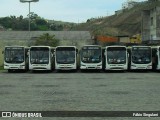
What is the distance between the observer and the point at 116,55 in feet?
134

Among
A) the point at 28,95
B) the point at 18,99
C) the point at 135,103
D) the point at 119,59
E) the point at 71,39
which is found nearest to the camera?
the point at 135,103

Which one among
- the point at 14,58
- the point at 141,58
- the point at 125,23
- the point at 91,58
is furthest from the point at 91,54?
the point at 125,23

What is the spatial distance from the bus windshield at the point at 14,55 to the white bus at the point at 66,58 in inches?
130

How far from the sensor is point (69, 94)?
761 inches

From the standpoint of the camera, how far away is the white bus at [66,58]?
4097 cm

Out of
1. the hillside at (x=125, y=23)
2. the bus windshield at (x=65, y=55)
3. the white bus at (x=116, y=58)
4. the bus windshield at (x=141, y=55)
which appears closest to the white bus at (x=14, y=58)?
the bus windshield at (x=65, y=55)

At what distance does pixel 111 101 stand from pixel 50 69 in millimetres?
25701

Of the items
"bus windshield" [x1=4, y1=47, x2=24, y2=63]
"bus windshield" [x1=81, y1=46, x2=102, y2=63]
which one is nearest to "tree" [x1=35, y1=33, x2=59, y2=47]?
"bus windshield" [x1=4, y1=47, x2=24, y2=63]

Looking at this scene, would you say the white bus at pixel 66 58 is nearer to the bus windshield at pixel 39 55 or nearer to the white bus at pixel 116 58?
the bus windshield at pixel 39 55

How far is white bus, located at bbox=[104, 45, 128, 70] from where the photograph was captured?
133 ft

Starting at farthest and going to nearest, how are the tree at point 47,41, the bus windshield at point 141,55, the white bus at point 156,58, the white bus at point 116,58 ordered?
the tree at point 47,41 < the white bus at point 156,58 < the bus windshield at point 141,55 < the white bus at point 116,58

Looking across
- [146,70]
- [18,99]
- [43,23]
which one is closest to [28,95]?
[18,99]

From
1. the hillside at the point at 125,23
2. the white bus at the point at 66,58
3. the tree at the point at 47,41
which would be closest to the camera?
the white bus at the point at 66,58

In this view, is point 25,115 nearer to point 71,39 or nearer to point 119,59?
point 119,59
